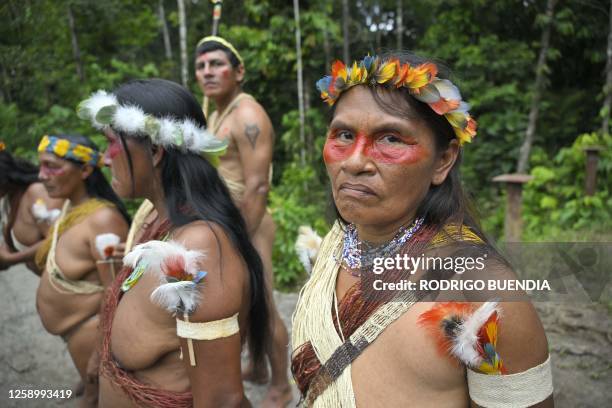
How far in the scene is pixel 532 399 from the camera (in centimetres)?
115

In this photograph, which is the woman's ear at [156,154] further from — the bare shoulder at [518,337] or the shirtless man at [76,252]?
the bare shoulder at [518,337]

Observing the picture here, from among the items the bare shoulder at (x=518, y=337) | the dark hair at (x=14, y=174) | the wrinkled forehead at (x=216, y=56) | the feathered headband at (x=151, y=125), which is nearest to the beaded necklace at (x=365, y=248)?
the bare shoulder at (x=518, y=337)

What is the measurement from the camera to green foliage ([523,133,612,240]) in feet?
21.3

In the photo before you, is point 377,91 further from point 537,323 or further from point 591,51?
point 591,51

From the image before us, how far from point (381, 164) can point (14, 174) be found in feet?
12.9

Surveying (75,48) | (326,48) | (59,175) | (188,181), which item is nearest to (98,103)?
(188,181)

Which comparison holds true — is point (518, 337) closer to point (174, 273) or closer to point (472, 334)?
point (472, 334)

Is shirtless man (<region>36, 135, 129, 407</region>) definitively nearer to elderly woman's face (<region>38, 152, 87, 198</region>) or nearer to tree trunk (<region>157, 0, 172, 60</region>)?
elderly woman's face (<region>38, 152, 87, 198</region>)

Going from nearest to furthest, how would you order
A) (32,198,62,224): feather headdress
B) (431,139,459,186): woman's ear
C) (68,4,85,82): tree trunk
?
(431,139,459,186): woman's ear → (32,198,62,224): feather headdress → (68,4,85,82): tree trunk

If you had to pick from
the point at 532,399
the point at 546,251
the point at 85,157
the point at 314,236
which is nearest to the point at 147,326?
the point at 314,236

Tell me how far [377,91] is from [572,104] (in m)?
10.7

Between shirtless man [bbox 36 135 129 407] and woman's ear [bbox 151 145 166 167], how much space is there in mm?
1054

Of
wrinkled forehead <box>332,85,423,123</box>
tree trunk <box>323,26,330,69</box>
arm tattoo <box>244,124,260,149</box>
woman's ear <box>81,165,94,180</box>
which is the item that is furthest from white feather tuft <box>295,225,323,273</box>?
tree trunk <box>323,26,330,69</box>

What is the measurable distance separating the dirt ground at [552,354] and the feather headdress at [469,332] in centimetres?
278
